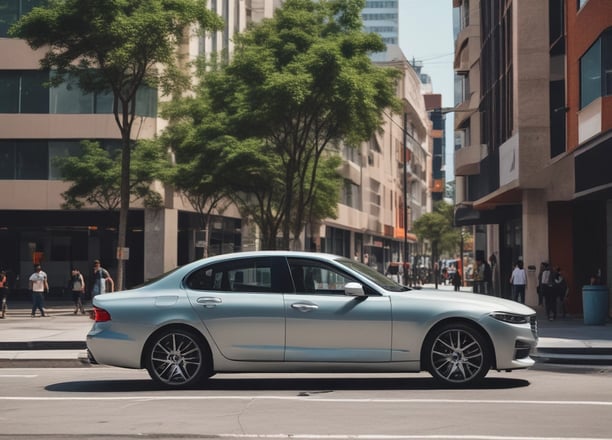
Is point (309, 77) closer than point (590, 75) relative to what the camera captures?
No

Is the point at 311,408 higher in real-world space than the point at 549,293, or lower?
lower

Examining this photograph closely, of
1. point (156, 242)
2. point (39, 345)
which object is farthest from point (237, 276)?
point (156, 242)

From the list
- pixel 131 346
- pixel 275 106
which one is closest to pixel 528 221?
pixel 275 106

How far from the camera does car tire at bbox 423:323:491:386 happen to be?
38.6 ft

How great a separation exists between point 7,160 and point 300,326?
41519 millimetres

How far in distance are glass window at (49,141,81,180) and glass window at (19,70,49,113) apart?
1.72 meters

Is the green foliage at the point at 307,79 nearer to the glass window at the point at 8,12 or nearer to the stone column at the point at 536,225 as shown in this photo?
the stone column at the point at 536,225

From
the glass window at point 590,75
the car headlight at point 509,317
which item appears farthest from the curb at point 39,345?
the glass window at point 590,75

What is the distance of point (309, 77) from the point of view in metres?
35.7

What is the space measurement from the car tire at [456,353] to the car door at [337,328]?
505mm

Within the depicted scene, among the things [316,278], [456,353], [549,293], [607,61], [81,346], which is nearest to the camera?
[456,353]

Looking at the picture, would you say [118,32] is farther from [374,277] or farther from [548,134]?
[374,277]

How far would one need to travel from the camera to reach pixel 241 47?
40375mm

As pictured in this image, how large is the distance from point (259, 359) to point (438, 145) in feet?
624
